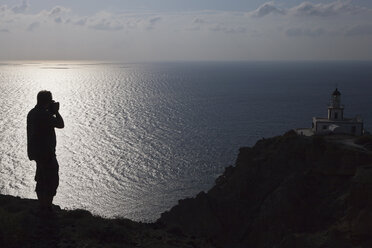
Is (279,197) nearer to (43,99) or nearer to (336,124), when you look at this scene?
(336,124)

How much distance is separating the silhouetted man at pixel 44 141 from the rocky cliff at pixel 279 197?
2164cm

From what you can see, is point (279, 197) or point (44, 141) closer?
point (44, 141)

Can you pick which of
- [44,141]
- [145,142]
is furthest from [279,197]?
→ [145,142]

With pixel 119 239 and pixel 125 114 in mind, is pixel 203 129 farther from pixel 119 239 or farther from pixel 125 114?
pixel 119 239

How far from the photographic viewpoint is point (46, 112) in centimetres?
1059

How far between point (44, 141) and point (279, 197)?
27752mm

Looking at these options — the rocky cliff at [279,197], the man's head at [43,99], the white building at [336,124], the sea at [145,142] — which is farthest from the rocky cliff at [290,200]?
the man's head at [43,99]

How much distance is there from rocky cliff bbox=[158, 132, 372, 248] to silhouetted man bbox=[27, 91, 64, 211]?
71.0ft

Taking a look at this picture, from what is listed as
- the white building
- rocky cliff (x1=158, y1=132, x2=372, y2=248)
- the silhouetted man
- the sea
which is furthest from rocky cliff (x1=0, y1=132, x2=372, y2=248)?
the silhouetted man

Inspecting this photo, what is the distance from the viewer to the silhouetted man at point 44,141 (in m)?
10.5

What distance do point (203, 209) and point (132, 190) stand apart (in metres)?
15.5

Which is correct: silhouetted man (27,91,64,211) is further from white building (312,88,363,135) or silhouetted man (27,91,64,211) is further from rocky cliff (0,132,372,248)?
white building (312,88,363,135)

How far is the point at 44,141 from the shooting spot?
1062 centimetres

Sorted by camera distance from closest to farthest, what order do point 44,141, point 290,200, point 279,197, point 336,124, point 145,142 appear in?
point 44,141 < point 290,200 < point 279,197 < point 336,124 < point 145,142
